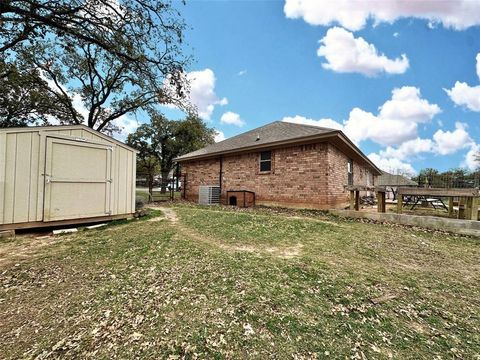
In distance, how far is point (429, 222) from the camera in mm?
6270

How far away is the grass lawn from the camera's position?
187 centimetres

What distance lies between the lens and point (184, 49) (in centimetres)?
845

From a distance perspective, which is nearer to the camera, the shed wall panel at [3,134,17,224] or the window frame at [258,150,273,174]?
the shed wall panel at [3,134,17,224]

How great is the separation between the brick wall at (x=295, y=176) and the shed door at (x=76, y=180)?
6113 millimetres

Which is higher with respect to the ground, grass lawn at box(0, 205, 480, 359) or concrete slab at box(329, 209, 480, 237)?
concrete slab at box(329, 209, 480, 237)

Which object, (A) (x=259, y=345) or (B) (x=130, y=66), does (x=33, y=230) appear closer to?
(B) (x=130, y=66)

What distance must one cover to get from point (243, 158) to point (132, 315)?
9.35 m

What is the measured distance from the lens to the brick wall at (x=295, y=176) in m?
8.55

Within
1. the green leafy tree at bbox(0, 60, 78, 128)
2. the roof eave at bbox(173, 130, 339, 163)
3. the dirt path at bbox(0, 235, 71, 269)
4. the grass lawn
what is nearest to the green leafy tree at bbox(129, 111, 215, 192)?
the green leafy tree at bbox(0, 60, 78, 128)

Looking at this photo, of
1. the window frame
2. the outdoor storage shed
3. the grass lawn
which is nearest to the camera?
the grass lawn

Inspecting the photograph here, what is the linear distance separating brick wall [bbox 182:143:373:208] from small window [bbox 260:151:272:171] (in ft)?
0.68

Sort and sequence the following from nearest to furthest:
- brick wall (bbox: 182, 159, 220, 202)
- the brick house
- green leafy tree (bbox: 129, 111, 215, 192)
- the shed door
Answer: the shed door, the brick house, brick wall (bbox: 182, 159, 220, 202), green leafy tree (bbox: 129, 111, 215, 192)

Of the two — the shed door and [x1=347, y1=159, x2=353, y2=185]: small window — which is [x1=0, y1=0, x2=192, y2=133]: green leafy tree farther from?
[x1=347, y1=159, x2=353, y2=185]: small window

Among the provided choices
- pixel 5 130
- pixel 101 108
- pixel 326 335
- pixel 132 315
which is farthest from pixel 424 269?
pixel 101 108
